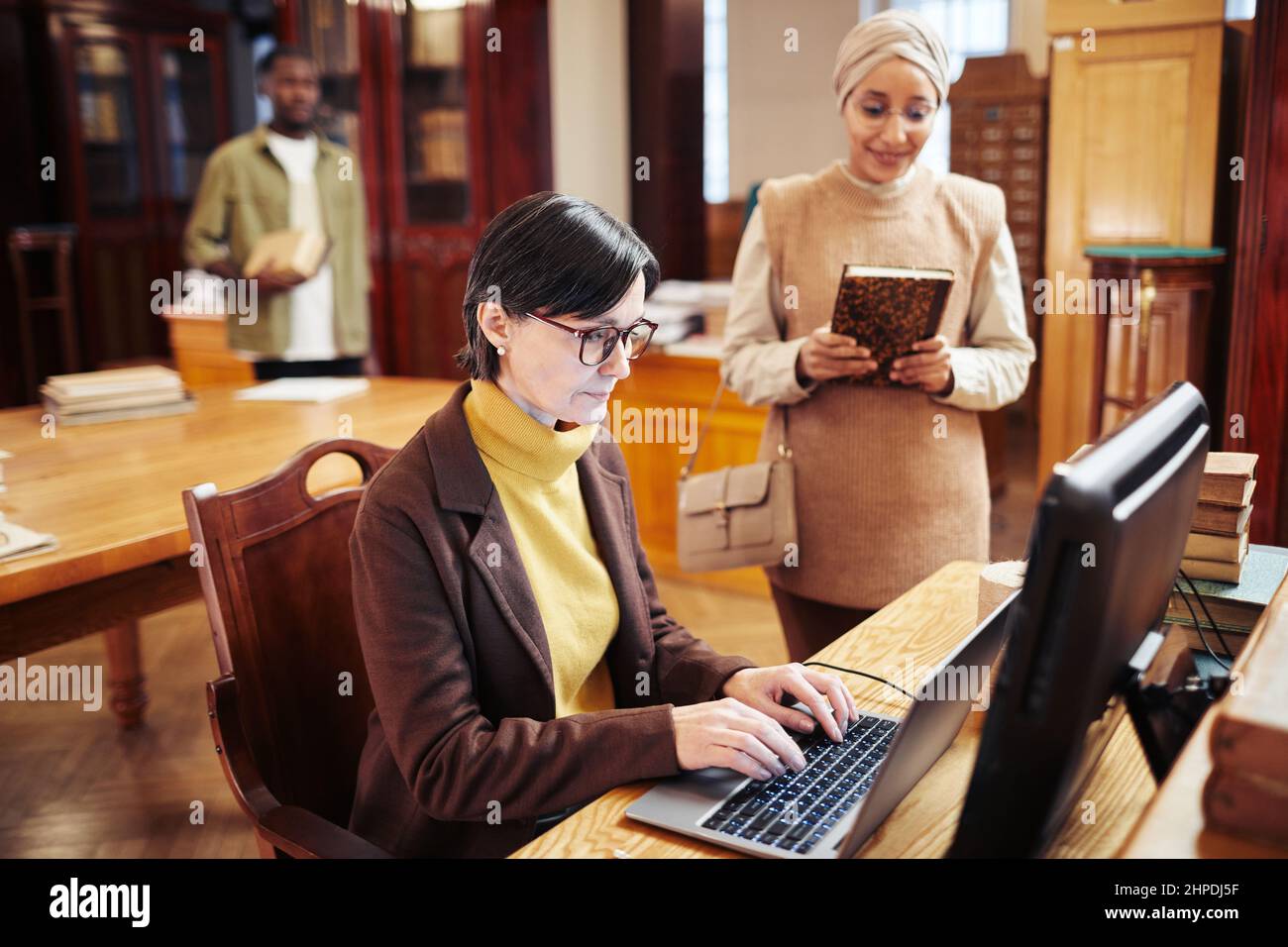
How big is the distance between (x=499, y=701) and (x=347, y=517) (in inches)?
18.4

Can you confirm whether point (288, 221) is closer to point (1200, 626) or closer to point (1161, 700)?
point (1200, 626)

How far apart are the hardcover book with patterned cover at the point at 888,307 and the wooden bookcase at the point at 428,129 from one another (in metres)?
3.04

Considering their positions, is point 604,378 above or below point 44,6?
below

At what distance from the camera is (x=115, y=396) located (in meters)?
2.97

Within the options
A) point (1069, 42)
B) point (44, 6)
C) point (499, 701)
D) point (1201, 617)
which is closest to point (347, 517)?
point (499, 701)

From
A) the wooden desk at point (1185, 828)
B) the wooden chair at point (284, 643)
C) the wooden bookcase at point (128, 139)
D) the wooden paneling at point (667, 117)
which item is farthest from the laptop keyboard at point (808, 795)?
the wooden bookcase at point (128, 139)

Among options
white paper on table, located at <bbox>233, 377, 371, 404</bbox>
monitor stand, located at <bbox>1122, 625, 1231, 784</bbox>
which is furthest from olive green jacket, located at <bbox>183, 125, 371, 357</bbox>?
monitor stand, located at <bbox>1122, 625, 1231, 784</bbox>

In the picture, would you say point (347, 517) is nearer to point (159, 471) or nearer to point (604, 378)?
point (604, 378)

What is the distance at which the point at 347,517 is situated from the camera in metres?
1.68

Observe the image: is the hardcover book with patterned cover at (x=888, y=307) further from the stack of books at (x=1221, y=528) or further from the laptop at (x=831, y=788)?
the laptop at (x=831, y=788)

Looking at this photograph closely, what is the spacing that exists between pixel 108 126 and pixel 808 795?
7656 millimetres

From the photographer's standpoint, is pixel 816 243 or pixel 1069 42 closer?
pixel 816 243
